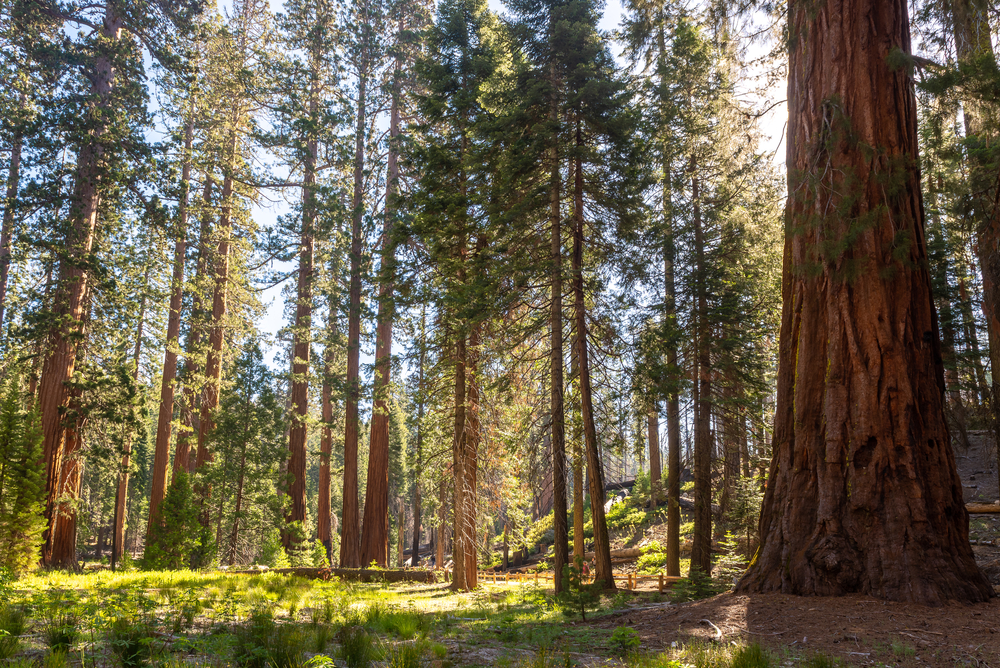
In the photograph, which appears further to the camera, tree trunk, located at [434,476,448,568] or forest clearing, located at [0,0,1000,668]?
tree trunk, located at [434,476,448,568]

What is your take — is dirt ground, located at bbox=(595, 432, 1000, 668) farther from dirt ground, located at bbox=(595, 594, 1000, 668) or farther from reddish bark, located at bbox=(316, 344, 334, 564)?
reddish bark, located at bbox=(316, 344, 334, 564)

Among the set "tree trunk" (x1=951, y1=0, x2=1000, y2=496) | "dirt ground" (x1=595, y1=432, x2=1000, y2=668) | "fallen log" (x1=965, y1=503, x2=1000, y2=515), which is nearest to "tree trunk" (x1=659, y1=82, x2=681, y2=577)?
"tree trunk" (x1=951, y1=0, x2=1000, y2=496)

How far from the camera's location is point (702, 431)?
1339cm

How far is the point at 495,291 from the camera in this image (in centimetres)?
1207

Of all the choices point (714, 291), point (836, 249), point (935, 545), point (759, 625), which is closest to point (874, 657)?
point (759, 625)

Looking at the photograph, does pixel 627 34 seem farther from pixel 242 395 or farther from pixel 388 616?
pixel 242 395

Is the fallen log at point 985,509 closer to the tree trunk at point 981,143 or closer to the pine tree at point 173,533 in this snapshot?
the tree trunk at point 981,143

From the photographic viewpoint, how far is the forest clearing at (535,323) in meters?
5.56

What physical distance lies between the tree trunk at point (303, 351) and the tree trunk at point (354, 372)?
1.39 meters

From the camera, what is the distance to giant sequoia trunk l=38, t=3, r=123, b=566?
1300 cm

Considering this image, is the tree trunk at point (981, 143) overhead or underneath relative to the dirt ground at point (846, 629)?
overhead

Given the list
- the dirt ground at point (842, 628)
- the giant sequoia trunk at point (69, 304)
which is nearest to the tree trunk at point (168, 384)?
the giant sequoia trunk at point (69, 304)

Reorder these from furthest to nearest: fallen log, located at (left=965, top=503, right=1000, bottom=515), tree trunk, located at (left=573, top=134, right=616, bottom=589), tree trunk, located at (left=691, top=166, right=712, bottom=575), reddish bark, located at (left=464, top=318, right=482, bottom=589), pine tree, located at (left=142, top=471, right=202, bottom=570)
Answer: pine tree, located at (left=142, top=471, right=202, bottom=570)
fallen log, located at (left=965, top=503, right=1000, bottom=515)
reddish bark, located at (left=464, top=318, right=482, bottom=589)
tree trunk, located at (left=691, top=166, right=712, bottom=575)
tree trunk, located at (left=573, top=134, right=616, bottom=589)

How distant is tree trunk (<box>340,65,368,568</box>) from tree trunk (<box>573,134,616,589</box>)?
26.7 ft
